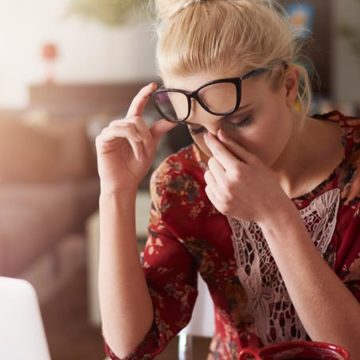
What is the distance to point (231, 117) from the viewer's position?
951 millimetres

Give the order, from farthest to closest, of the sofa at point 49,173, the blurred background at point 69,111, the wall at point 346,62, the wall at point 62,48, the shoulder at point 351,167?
the wall at point 62,48
the wall at point 346,62
the sofa at point 49,173
the blurred background at point 69,111
the shoulder at point 351,167

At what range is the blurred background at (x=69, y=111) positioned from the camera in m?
3.28

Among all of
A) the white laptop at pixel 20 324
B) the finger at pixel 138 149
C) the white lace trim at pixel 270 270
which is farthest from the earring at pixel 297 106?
the white laptop at pixel 20 324

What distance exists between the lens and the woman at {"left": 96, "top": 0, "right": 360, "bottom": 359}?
0.93 metres

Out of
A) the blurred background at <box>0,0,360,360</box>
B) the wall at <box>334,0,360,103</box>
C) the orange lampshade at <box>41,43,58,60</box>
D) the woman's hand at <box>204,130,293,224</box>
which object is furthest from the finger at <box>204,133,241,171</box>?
the orange lampshade at <box>41,43,58,60</box>

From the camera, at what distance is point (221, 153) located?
0.94 m

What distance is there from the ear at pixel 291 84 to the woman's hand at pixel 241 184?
0.14 meters

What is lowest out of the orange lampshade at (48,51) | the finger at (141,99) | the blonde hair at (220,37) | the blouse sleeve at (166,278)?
the blouse sleeve at (166,278)

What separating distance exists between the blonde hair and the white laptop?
349 mm

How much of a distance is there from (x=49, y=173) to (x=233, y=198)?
302 cm

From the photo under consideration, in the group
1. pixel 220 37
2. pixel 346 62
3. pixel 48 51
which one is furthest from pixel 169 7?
pixel 48 51

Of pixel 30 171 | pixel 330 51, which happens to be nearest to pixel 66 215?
pixel 30 171

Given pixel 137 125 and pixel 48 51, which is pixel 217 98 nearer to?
pixel 137 125

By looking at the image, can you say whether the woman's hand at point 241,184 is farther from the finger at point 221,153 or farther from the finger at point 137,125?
the finger at point 137,125
